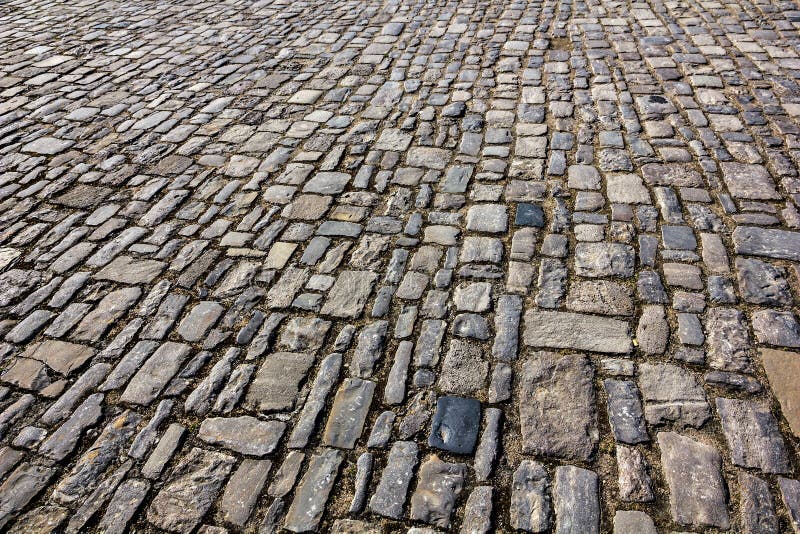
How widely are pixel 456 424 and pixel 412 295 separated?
3.02 ft

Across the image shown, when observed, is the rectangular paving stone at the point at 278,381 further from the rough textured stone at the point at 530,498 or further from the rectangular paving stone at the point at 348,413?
the rough textured stone at the point at 530,498

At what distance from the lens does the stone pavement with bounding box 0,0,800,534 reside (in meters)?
2.56

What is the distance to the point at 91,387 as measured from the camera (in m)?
3.09

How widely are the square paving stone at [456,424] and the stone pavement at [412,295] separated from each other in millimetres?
14

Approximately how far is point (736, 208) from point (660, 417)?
75.4 inches

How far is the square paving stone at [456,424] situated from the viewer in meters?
2.69

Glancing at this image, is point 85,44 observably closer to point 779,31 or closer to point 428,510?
point 428,510

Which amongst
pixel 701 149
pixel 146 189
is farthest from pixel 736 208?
pixel 146 189

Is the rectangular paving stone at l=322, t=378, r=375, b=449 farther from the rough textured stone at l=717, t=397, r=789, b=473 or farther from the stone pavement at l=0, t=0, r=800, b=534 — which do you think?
the rough textured stone at l=717, t=397, r=789, b=473

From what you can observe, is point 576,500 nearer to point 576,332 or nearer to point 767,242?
point 576,332

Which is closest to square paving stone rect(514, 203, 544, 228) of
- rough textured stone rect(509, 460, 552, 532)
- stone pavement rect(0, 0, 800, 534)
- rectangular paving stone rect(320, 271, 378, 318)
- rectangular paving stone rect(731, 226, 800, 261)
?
stone pavement rect(0, 0, 800, 534)

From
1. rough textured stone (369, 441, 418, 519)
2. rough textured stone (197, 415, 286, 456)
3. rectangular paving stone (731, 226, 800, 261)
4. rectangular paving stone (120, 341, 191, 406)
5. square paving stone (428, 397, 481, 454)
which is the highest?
rectangular paving stone (120, 341, 191, 406)

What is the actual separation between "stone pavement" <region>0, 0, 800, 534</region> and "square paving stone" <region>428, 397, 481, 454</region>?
0.05 ft

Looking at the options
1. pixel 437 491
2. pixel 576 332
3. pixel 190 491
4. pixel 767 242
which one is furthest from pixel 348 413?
pixel 767 242
